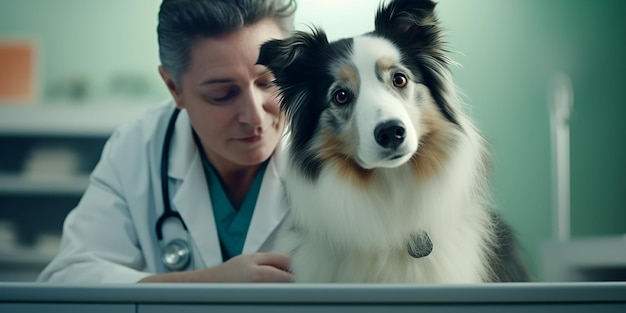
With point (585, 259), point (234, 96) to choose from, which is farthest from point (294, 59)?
point (585, 259)

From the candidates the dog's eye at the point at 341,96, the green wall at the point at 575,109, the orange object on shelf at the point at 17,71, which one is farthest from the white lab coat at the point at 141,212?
the orange object on shelf at the point at 17,71

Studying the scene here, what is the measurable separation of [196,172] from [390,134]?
0.64 metres

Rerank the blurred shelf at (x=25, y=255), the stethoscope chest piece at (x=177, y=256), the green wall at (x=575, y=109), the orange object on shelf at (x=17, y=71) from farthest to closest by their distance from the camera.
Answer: the orange object on shelf at (x=17, y=71)
the blurred shelf at (x=25, y=255)
the green wall at (x=575, y=109)
the stethoscope chest piece at (x=177, y=256)

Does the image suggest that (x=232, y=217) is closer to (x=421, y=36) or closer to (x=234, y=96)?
(x=234, y=96)

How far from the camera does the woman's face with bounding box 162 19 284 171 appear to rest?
1.29 meters

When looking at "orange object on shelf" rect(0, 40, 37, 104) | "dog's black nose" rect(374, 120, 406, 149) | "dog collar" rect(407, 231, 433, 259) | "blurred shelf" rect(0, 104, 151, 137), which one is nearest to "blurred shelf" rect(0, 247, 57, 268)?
"blurred shelf" rect(0, 104, 151, 137)

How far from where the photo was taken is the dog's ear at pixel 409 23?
1088 millimetres

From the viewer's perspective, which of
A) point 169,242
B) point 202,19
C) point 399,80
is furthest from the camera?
point 169,242

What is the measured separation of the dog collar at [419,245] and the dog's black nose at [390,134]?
20 centimetres

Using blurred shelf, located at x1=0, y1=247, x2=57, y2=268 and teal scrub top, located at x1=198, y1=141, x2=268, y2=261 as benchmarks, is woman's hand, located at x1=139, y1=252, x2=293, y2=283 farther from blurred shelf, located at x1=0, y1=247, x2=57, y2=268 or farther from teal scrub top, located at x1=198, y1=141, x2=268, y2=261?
blurred shelf, located at x1=0, y1=247, x2=57, y2=268

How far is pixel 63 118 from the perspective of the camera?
3.61 m

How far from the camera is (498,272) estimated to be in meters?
1.14

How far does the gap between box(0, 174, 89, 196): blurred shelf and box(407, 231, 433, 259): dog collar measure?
2839 mm

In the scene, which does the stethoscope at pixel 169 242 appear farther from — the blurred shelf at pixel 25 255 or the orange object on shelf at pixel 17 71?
the orange object on shelf at pixel 17 71
